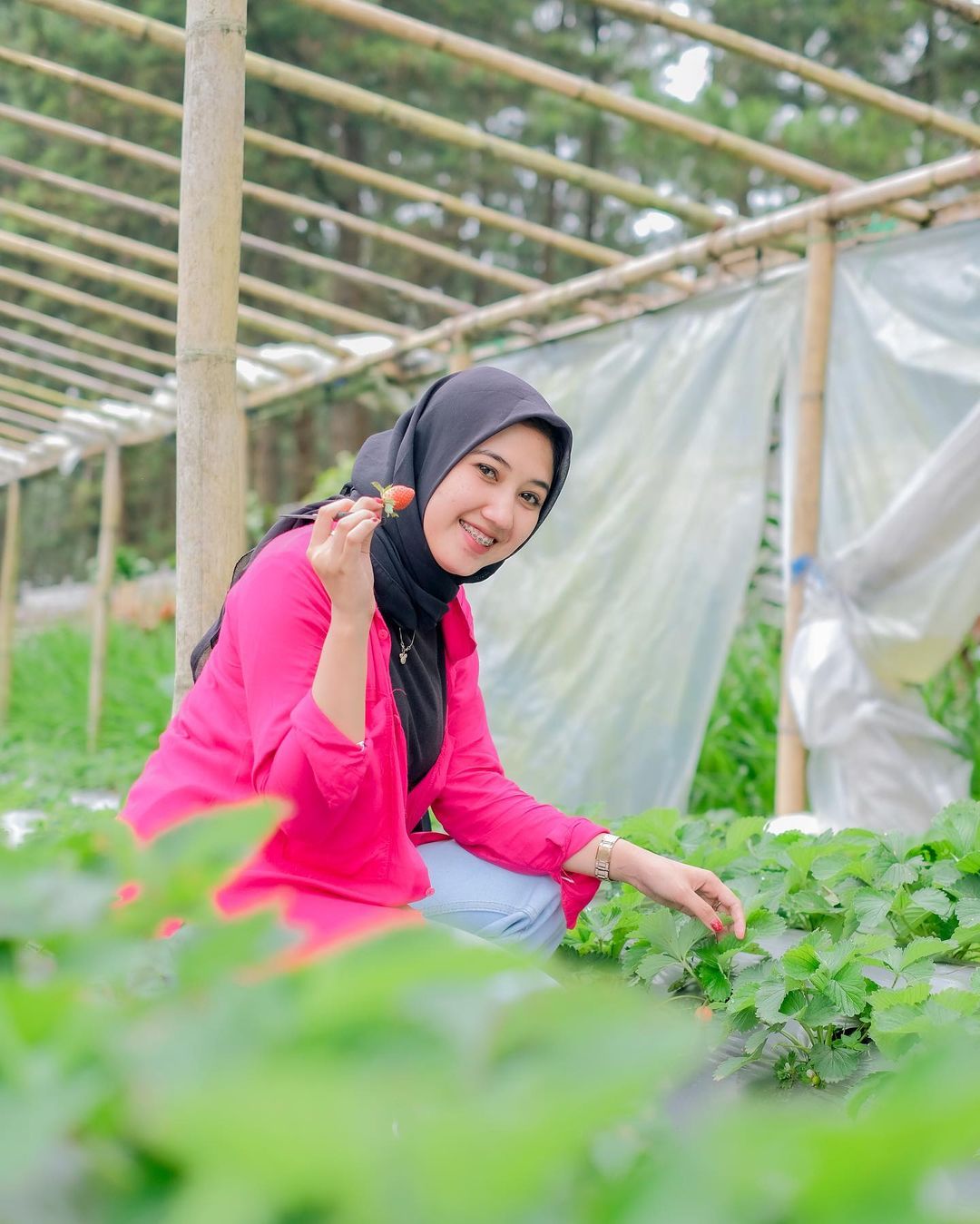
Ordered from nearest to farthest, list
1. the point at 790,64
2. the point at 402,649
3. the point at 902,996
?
the point at 902,996 < the point at 402,649 < the point at 790,64

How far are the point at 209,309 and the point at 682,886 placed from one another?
1266 mm

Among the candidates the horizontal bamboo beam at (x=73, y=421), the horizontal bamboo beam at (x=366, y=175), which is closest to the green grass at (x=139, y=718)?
the horizontal bamboo beam at (x=73, y=421)

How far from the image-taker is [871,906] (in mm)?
1899

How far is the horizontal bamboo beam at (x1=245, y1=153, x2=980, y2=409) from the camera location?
3432 millimetres

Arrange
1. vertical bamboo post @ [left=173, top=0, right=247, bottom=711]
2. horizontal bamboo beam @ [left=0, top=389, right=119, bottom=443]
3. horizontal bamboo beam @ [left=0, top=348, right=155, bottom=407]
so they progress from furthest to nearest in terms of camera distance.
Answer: horizontal bamboo beam @ [left=0, top=389, right=119, bottom=443] → horizontal bamboo beam @ [left=0, top=348, right=155, bottom=407] → vertical bamboo post @ [left=173, top=0, right=247, bottom=711]

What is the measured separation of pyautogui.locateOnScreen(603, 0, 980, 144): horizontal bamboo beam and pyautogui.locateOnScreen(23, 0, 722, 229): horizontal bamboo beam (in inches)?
22.9

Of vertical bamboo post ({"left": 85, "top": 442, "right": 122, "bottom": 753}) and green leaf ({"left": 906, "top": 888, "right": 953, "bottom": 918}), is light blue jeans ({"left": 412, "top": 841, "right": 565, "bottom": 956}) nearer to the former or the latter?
green leaf ({"left": 906, "top": 888, "right": 953, "bottom": 918})

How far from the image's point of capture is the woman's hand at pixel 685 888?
5.98 feet

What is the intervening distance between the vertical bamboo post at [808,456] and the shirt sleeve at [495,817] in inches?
71.7

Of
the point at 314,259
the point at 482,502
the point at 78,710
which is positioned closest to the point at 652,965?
the point at 482,502

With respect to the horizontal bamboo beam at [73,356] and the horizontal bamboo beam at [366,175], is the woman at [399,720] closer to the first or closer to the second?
the horizontal bamboo beam at [366,175]

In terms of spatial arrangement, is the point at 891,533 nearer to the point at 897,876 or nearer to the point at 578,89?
the point at 578,89

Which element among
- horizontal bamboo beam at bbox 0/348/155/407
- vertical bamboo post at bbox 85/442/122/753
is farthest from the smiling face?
vertical bamboo post at bbox 85/442/122/753

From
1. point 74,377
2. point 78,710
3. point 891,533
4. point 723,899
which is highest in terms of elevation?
point 74,377
